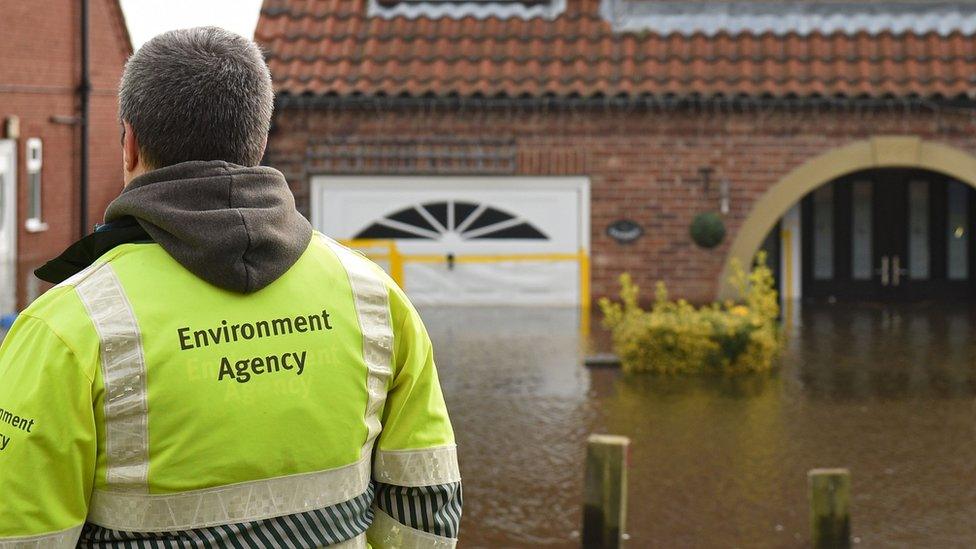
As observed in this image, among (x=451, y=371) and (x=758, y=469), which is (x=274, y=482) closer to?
(x=758, y=469)

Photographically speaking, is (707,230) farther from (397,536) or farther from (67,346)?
(67,346)

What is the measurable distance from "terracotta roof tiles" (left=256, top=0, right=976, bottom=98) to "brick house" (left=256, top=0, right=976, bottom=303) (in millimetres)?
24

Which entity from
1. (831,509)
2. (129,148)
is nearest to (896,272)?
(831,509)

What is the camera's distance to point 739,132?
58.8 ft

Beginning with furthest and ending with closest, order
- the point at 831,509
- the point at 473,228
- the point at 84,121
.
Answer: the point at 84,121, the point at 473,228, the point at 831,509

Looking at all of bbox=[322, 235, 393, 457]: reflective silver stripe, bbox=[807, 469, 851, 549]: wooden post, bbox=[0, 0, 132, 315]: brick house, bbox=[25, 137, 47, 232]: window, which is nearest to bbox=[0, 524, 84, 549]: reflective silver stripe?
bbox=[322, 235, 393, 457]: reflective silver stripe

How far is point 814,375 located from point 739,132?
15.5 ft

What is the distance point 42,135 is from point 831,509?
14.6m

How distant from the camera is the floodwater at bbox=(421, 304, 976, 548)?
8.72 meters

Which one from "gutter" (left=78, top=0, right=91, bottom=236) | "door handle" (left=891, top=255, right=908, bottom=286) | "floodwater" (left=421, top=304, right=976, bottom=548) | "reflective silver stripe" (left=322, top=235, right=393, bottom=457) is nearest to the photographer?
"reflective silver stripe" (left=322, top=235, right=393, bottom=457)

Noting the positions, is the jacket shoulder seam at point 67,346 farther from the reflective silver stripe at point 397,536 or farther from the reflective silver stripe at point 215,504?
the reflective silver stripe at point 397,536

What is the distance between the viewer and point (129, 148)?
2686mm

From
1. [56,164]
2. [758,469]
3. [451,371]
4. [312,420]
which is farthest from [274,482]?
[56,164]

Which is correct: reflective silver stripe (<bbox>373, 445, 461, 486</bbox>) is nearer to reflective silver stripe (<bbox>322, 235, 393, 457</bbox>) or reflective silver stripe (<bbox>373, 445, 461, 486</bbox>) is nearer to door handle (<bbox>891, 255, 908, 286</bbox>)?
reflective silver stripe (<bbox>322, 235, 393, 457</bbox>)
